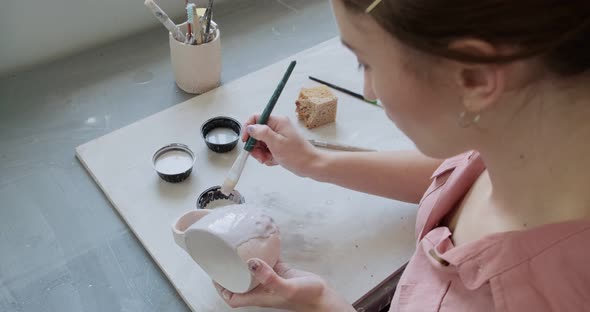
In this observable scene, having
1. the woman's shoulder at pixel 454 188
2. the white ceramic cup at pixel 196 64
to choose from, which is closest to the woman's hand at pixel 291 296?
the woman's shoulder at pixel 454 188

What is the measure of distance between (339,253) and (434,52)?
1.33ft

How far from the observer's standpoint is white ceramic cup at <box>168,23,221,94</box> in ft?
3.20

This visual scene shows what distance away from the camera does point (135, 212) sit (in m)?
0.80

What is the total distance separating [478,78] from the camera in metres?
0.44

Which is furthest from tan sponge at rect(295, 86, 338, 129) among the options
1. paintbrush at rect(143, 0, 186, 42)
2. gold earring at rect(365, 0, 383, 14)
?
gold earring at rect(365, 0, 383, 14)

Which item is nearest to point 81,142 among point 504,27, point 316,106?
point 316,106

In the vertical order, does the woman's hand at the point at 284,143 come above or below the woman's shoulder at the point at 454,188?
below

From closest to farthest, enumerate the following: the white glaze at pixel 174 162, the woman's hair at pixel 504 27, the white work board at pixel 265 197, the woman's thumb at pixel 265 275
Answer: the woman's hair at pixel 504 27
the woman's thumb at pixel 265 275
the white work board at pixel 265 197
the white glaze at pixel 174 162

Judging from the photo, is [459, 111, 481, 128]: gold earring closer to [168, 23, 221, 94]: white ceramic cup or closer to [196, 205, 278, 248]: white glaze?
[196, 205, 278, 248]: white glaze

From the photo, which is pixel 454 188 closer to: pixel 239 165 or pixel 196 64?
pixel 239 165

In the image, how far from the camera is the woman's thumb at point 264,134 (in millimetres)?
803

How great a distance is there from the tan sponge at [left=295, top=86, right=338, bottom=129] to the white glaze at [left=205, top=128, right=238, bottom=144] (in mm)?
131

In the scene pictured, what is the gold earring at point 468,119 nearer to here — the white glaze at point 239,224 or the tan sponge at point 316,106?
the white glaze at point 239,224

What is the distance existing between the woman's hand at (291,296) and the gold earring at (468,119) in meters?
0.29
